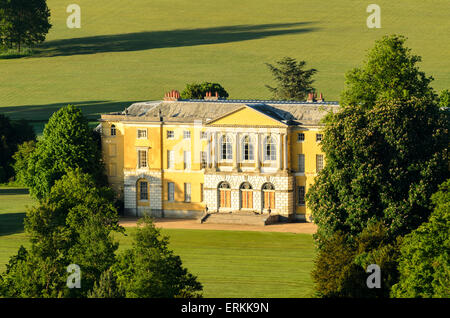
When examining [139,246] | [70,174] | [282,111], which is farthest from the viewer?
[282,111]

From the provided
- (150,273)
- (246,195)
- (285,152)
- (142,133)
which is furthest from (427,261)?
(142,133)

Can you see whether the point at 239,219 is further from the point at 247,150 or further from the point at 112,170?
the point at 112,170

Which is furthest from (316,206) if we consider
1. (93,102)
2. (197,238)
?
(93,102)

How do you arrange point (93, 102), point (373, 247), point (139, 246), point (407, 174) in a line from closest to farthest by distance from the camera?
point (139, 246) < point (373, 247) < point (407, 174) < point (93, 102)

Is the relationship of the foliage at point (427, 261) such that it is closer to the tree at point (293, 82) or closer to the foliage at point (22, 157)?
the foliage at point (22, 157)

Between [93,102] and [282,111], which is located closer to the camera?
[282,111]

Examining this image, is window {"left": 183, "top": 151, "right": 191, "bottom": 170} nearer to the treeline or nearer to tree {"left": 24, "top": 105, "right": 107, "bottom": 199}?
tree {"left": 24, "top": 105, "right": 107, "bottom": 199}
